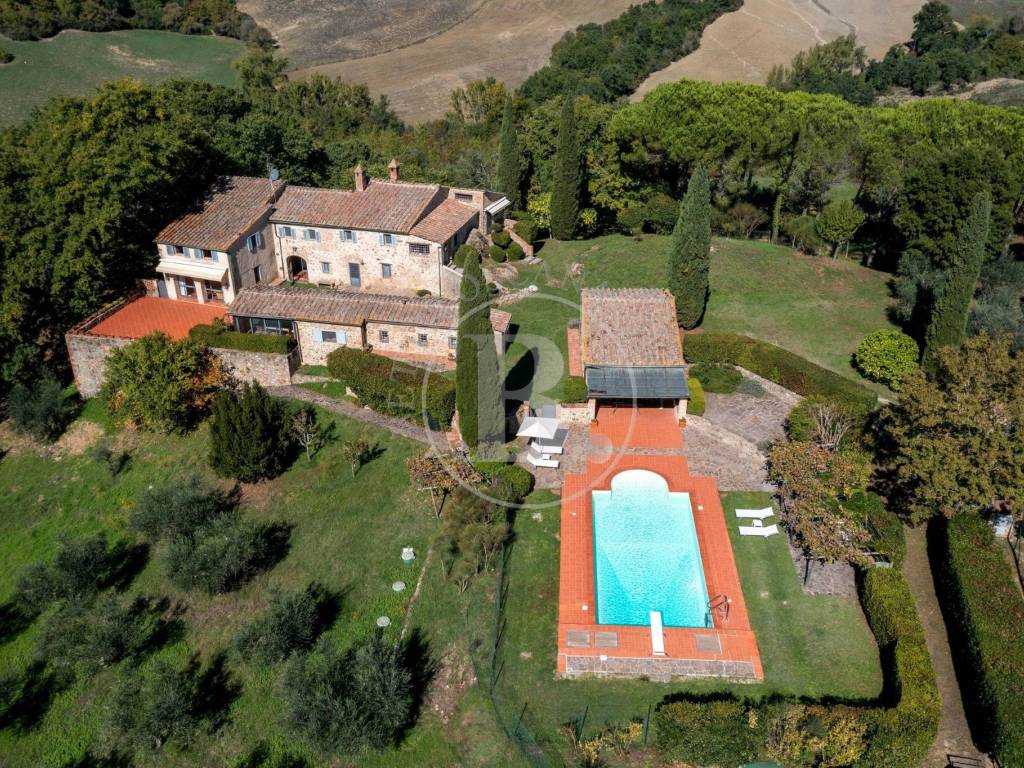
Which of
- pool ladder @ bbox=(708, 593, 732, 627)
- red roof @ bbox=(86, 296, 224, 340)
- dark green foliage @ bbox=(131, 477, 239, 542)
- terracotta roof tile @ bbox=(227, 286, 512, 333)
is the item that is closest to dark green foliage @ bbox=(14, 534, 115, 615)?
dark green foliage @ bbox=(131, 477, 239, 542)

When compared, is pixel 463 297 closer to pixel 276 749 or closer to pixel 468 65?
pixel 276 749

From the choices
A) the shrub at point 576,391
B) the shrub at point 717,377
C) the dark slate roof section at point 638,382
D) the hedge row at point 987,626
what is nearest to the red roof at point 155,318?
the shrub at point 576,391

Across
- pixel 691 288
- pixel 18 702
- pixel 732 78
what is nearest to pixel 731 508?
pixel 691 288

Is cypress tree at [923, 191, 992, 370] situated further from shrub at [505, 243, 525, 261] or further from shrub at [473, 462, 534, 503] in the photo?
shrub at [505, 243, 525, 261]

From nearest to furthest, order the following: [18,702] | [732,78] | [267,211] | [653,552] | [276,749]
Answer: [276,749] < [18,702] < [653,552] < [267,211] < [732,78]

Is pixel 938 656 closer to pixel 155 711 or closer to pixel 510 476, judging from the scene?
pixel 510 476

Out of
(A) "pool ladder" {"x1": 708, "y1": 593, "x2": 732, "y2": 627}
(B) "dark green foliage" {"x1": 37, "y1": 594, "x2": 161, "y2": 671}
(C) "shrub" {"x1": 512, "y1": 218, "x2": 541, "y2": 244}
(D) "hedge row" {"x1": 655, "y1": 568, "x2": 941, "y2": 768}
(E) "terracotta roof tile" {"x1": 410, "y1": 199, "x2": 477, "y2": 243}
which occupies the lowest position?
(B) "dark green foliage" {"x1": 37, "y1": 594, "x2": 161, "y2": 671}

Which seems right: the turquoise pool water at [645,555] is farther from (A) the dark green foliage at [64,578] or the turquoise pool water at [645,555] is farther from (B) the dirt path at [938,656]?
(A) the dark green foliage at [64,578]
